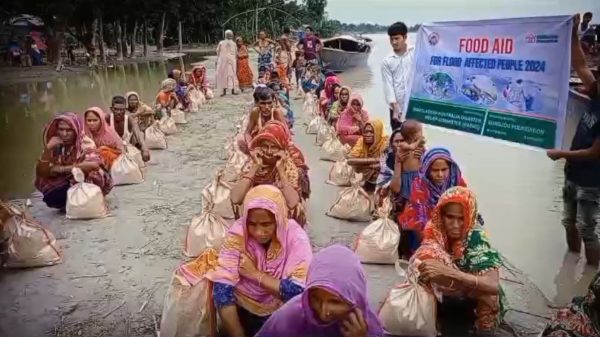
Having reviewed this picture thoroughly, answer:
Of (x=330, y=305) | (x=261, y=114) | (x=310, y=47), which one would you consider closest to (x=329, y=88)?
(x=261, y=114)

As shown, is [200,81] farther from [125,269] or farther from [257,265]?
[257,265]

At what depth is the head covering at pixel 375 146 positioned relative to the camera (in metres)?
5.78

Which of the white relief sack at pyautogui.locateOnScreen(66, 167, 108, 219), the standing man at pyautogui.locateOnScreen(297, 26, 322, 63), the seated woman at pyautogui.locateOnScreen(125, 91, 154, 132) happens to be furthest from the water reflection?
the standing man at pyautogui.locateOnScreen(297, 26, 322, 63)

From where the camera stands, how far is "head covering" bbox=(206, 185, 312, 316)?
281cm

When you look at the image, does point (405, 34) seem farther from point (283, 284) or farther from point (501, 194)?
point (283, 284)

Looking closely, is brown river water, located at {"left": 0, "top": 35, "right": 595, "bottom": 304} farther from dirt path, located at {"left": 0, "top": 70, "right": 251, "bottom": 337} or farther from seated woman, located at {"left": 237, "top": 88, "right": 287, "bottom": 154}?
seated woman, located at {"left": 237, "top": 88, "right": 287, "bottom": 154}

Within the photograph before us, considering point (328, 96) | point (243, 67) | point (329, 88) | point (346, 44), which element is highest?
point (346, 44)

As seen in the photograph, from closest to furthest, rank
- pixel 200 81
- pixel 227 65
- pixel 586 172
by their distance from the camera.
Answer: pixel 586 172 → pixel 200 81 → pixel 227 65

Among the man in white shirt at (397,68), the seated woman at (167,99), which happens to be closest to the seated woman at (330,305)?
the man in white shirt at (397,68)

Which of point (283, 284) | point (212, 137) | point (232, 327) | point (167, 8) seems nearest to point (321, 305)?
point (283, 284)

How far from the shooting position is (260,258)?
9.35 ft

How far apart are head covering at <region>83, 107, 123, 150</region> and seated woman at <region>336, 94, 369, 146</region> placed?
278 centimetres

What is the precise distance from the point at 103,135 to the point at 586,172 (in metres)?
4.72

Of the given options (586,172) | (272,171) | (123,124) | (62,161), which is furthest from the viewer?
(123,124)
